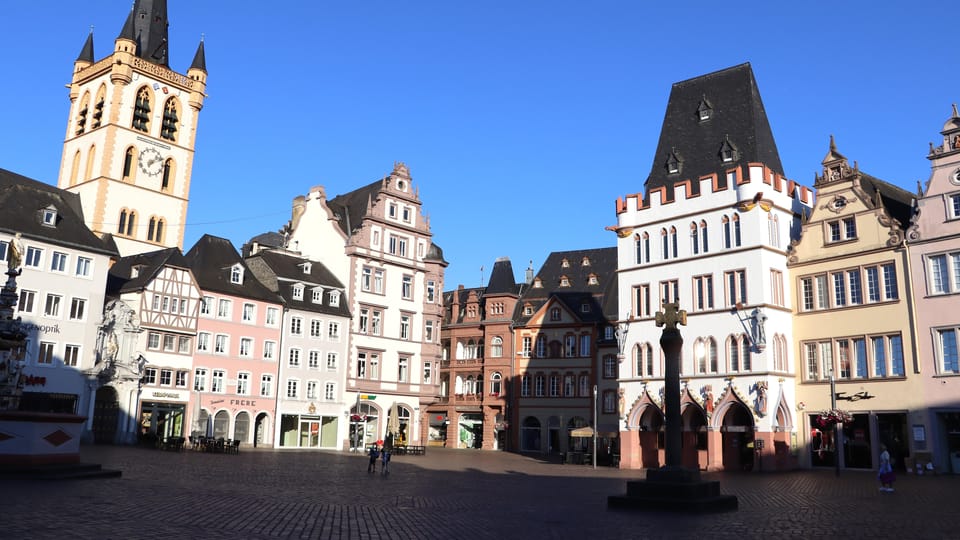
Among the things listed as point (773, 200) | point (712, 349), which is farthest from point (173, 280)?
point (773, 200)

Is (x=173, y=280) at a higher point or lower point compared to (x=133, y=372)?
higher

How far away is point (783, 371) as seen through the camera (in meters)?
43.0

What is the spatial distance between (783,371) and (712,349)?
3.76m

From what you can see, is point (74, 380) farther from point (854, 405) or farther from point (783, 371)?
point (854, 405)

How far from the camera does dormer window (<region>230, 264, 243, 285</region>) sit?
57438 millimetres

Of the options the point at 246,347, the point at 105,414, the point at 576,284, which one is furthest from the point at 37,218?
the point at 576,284

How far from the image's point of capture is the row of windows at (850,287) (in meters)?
40.8

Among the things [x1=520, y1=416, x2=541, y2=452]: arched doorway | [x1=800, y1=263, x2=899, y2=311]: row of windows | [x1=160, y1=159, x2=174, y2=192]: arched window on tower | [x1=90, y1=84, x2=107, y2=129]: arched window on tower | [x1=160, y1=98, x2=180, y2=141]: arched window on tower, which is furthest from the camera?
[x1=160, y1=98, x2=180, y2=141]: arched window on tower

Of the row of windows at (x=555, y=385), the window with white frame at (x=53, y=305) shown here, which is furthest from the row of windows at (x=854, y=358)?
the window with white frame at (x=53, y=305)

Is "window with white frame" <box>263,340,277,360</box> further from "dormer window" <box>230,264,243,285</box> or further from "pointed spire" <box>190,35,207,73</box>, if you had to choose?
"pointed spire" <box>190,35,207,73</box>

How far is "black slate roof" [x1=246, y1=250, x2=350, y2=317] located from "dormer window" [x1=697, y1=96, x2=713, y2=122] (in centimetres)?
2917

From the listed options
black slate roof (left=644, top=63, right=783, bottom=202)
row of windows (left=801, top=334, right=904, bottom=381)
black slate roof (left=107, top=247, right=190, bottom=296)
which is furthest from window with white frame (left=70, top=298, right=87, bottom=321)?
row of windows (left=801, top=334, right=904, bottom=381)

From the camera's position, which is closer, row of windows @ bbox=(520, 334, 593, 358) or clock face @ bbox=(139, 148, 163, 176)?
row of windows @ bbox=(520, 334, 593, 358)

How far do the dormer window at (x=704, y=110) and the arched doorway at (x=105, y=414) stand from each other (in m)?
39.3
